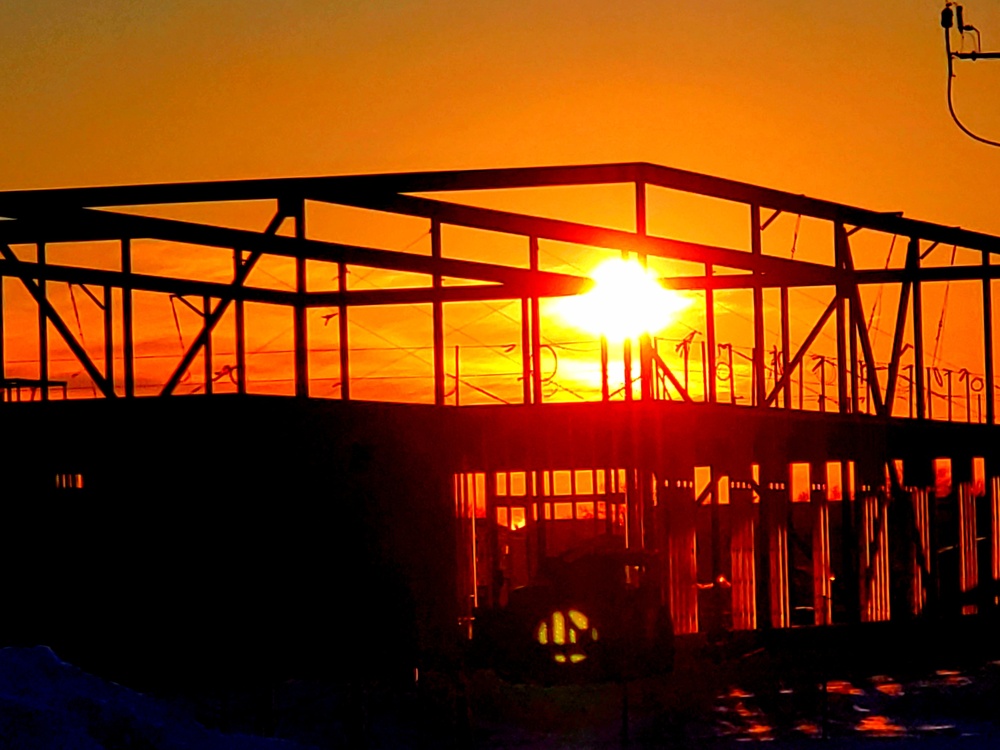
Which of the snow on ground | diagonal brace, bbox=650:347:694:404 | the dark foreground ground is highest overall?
diagonal brace, bbox=650:347:694:404

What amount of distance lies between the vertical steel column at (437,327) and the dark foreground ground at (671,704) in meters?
7.47

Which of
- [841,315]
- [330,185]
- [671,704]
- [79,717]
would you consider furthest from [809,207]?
[79,717]

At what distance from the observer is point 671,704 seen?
1864 cm

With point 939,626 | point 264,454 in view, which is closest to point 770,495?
point 939,626

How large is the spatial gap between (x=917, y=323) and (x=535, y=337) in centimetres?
701

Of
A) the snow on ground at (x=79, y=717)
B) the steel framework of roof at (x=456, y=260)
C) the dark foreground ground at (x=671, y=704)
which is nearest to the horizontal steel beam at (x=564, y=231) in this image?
the steel framework of roof at (x=456, y=260)

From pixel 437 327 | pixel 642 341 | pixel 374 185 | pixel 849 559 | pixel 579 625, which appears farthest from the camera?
pixel 437 327

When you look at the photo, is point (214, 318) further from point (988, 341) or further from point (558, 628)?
point (988, 341)

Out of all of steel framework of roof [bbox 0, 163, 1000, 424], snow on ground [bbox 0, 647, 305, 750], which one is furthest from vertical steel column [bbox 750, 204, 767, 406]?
snow on ground [bbox 0, 647, 305, 750]

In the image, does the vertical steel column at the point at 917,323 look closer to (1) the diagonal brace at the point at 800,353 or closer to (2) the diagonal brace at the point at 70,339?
(1) the diagonal brace at the point at 800,353

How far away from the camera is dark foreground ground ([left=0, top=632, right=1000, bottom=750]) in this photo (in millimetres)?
16250

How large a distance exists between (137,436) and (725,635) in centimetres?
656

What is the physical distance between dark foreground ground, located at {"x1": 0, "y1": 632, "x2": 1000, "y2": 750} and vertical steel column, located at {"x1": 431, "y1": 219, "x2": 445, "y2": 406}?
7473 mm

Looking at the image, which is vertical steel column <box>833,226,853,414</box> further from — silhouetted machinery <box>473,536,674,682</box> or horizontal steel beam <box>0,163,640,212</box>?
silhouetted machinery <box>473,536,674,682</box>
